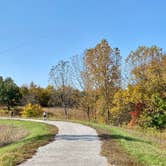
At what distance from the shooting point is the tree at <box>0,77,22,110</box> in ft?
272

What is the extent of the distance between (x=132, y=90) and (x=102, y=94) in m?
5.37

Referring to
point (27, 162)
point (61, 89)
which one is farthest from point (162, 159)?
point (61, 89)

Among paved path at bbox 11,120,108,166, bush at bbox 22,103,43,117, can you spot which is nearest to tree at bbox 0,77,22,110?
bush at bbox 22,103,43,117

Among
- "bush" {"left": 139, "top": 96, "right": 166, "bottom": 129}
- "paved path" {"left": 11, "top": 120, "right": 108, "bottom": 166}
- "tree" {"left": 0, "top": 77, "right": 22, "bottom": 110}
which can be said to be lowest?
"paved path" {"left": 11, "top": 120, "right": 108, "bottom": 166}

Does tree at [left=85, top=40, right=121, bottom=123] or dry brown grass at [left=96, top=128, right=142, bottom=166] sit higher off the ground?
tree at [left=85, top=40, right=121, bottom=123]

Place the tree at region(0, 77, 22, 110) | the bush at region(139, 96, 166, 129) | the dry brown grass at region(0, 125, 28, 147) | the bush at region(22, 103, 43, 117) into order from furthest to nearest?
the tree at region(0, 77, 22, 110) < the bush at region(22, 103, 43, 117) < the bush at region(139, 96, 166, 129) < the dry brown grass at region(0, 125, 28, 147)

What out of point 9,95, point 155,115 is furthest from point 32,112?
point 155,115

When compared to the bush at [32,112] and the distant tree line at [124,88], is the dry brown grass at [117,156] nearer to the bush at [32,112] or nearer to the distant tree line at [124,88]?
the distant tree line at [124,88]

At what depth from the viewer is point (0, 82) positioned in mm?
86875

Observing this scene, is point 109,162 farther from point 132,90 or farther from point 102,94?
point 102,94

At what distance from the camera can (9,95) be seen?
83000 mm

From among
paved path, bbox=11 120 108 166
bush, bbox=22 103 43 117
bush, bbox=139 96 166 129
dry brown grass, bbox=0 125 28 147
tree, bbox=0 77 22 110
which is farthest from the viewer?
tree, bbox=0 77 22 110

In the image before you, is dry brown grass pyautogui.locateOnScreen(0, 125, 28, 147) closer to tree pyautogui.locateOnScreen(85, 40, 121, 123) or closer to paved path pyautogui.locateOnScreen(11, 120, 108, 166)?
paved path pyautogui.locateOnScreen(11, 120, 108, 166)

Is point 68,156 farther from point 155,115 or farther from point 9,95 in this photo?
point 9,95
